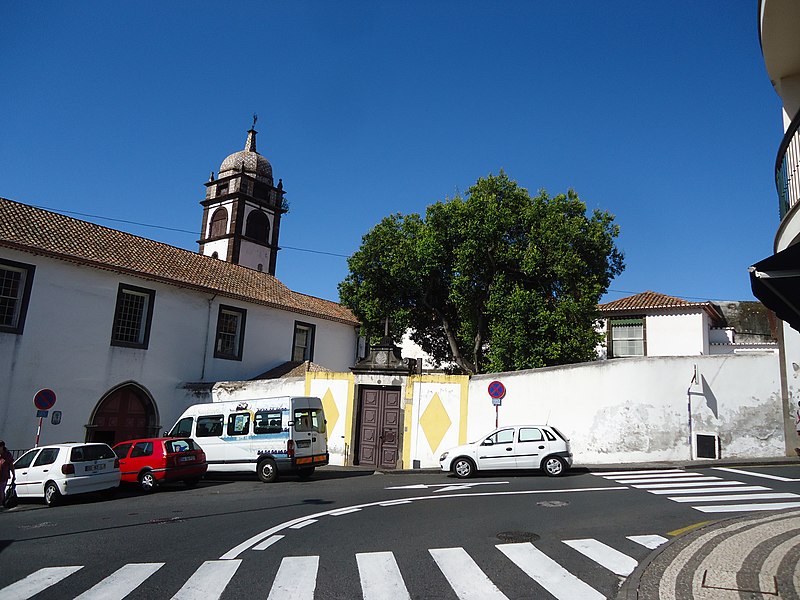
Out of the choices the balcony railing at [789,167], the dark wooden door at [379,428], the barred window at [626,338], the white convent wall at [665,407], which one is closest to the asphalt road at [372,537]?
the white convent wall at [665,407]

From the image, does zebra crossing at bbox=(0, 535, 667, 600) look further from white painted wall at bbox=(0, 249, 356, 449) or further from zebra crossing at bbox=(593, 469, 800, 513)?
white painted wall at bbox=(0, 249, 356, 449)

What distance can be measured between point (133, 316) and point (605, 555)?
21.5 meters

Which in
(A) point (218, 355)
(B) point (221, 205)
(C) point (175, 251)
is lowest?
(A) point (218, 355)

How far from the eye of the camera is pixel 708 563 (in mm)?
6805

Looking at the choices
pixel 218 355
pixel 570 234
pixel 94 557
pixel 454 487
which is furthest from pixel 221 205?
pixel 94 557

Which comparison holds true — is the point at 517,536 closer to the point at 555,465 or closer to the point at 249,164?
the point at 555,465

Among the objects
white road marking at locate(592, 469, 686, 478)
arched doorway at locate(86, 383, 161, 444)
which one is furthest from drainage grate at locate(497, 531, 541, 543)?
arched doorway at locate(86, 383, 161, 444)

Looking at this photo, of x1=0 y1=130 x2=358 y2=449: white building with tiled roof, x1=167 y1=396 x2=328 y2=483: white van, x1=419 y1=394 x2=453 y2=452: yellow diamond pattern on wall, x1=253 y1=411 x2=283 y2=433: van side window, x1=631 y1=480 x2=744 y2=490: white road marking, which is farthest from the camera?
x1=419 y1=394 x2=453 y2=452: yellow diamond pattern on wall

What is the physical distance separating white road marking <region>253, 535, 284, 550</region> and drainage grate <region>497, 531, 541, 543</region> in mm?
3349

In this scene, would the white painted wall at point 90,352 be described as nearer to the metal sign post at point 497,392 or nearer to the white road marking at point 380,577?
the metal sign post at point 497,392

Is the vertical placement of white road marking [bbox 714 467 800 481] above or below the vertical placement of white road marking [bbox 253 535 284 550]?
above

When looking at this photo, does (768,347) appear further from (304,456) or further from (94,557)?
(94,557)

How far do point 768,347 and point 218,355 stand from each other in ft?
86.1

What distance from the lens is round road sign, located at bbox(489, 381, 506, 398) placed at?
18969 mm
